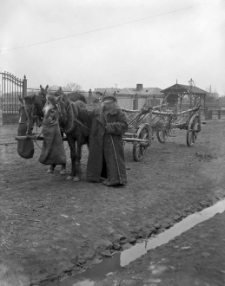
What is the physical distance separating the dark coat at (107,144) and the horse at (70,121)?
290mm

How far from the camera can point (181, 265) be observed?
370cm

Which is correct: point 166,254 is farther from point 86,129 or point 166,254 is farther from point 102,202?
point 86,129

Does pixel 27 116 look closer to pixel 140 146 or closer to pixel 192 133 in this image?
pixel 140 146

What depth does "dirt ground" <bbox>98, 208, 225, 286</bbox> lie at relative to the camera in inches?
134

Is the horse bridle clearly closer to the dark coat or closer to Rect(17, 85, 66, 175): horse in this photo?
Rect(17, 85, 66, 175): horse

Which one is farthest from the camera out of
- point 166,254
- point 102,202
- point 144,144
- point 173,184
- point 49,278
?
point 144,144

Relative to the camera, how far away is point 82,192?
20.1 ft

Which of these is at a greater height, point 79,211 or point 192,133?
point 192,133

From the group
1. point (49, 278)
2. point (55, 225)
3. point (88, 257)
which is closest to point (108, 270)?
point (88, 257)

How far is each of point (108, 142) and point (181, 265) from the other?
309 cm

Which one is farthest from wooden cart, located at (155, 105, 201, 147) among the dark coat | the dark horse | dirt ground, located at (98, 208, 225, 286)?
dirt ground, located at (98, 208, 225, 286)

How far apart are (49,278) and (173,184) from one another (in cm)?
404

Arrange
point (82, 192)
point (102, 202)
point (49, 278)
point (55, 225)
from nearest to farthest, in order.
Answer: point (49, 278) < point (55, 225) < point (102, 202) < point (82, 192)

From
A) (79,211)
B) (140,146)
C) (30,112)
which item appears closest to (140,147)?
(140,146)
